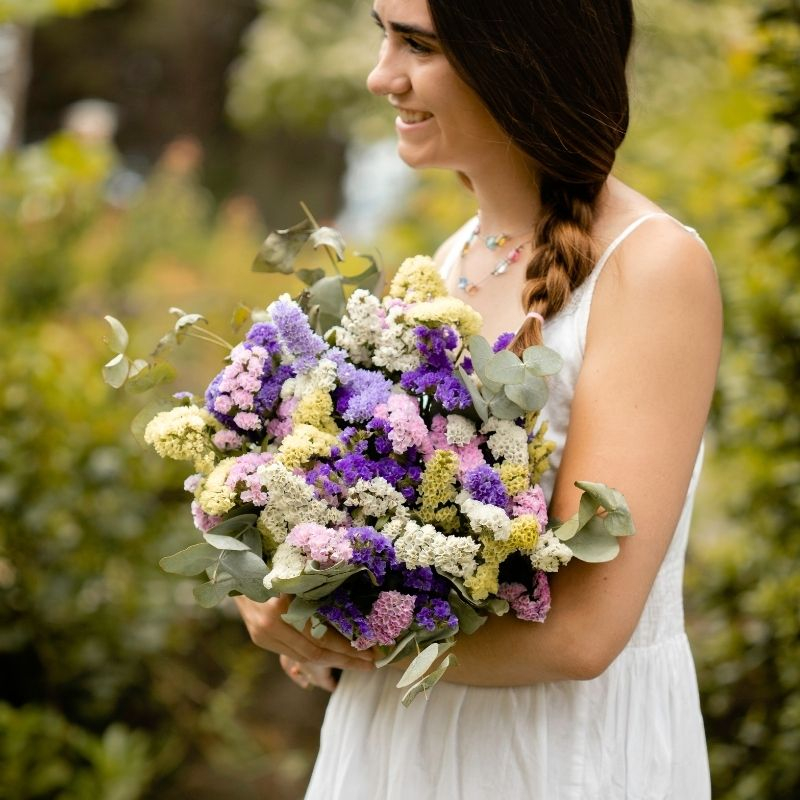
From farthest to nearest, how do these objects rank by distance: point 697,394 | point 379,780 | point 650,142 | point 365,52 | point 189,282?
1. point 365,52
2. point 189,282
3. point 650,142
4. point 379,780
5. point 697,394

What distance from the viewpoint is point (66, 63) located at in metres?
15.6

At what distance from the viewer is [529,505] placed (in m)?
1.39

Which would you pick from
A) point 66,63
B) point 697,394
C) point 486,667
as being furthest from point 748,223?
point 66,63

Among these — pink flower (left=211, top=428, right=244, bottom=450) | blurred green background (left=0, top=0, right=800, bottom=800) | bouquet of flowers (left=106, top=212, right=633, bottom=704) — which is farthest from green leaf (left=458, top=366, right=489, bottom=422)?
blurred green background (left=0, top=0, right=800, bottom=800)

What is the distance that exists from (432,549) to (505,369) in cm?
25

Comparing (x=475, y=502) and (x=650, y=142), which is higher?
(x=475, y=502)

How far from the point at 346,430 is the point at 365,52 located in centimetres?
821

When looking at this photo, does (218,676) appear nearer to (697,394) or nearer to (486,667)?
(486,667)

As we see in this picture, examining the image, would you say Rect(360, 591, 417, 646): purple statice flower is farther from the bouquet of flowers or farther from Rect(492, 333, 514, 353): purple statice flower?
Rect(492, 333, 514, 353): purple statice flower

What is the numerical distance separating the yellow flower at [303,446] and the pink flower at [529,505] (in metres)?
0.25

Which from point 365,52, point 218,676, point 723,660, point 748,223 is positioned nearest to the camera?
point 748,223

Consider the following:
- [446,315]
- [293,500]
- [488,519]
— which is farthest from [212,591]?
[446,315]

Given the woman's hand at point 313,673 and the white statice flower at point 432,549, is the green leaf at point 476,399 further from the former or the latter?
the woman's hand at point 313,673

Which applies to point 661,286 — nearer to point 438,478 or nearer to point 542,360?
point 542,360
